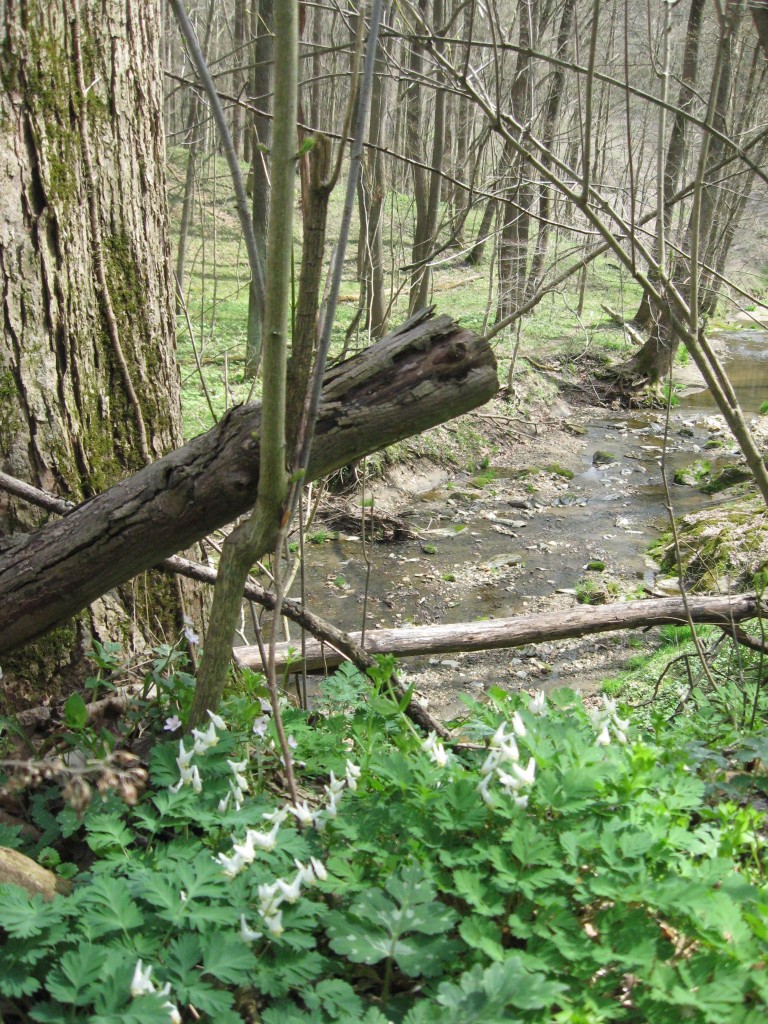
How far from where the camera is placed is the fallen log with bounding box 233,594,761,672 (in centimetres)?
417

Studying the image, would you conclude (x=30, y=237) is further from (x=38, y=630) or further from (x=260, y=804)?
(x=260, y=804)

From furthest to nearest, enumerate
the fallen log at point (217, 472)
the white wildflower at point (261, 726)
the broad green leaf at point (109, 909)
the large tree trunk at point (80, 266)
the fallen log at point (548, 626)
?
the fallen log at point (548, 626), the large tree trunk at point (80, 266), the white wildflower at point (261, 726), the fallen log at point (217, 472), the broad green leaf at point (109, 909)

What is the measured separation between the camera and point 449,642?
4371 mm

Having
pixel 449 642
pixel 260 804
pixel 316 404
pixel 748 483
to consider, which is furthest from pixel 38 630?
pixel 748 483

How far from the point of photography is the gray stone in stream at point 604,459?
423 inches

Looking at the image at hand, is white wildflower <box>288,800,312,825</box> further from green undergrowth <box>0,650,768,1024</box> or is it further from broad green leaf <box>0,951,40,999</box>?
A: broad green leaf <box>0,951,40,999</box>

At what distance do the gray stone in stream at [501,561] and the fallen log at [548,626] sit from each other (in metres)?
3.04

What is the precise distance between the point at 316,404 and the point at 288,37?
710mm

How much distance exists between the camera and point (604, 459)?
35.4 feet

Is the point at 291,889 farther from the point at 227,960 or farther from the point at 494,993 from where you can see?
the point at 494,993

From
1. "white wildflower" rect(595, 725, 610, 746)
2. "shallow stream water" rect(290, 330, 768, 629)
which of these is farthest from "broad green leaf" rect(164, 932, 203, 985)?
"shallow stream water" rect(290, 330, 768, 629)

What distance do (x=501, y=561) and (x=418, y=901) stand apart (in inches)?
261

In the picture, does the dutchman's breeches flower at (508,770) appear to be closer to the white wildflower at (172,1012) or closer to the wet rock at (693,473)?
the white wildflower at (172,1012)

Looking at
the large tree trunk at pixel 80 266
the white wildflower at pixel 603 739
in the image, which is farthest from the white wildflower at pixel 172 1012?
the large tree trunk at pixel 80 266
